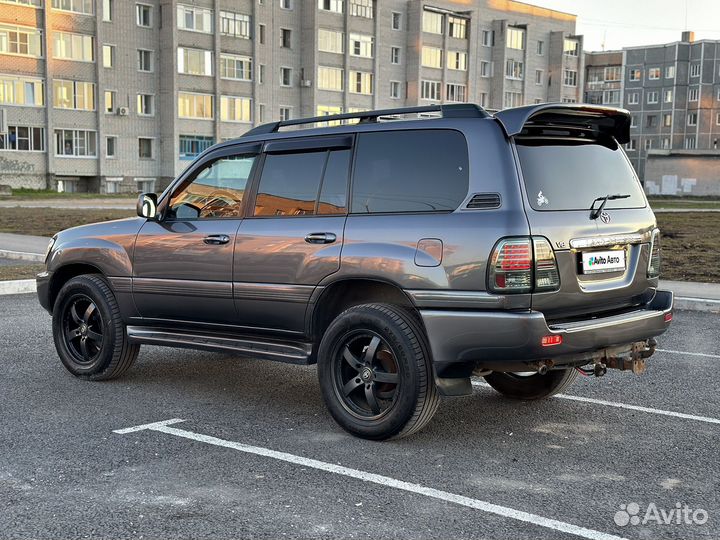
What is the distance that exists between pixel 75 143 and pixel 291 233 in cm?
5771

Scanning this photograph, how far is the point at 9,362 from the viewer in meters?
8.02

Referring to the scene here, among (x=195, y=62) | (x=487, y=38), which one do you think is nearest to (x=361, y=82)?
A: (x=195, y=62)

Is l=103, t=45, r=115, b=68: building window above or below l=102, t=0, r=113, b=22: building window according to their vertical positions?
below

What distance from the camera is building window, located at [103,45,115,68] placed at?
61500mm

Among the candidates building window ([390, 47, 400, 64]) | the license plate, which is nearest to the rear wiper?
the license plate

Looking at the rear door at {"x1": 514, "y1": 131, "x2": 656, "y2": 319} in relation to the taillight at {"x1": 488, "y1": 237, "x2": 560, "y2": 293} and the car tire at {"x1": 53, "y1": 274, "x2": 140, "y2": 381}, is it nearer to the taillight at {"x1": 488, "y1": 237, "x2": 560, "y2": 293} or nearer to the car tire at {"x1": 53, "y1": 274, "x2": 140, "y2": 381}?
the taillight at {"x1": 488, "y1": 237, "x2": 560, "y2": 293}

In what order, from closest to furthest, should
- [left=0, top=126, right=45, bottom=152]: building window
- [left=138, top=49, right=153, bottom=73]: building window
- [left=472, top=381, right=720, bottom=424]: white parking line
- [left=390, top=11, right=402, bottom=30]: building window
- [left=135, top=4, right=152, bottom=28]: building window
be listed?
[left=472, top=381, right=720, bottom=424]: white parking line → [left=0, top=126, right=45, bottom=152]: building window → [left=135, top=4, right=152, bottom=28]: building window → [left=138, top=49, right=153, bottom=73]: building window → [left=390, top=11, right=402, bottom=30]: building window

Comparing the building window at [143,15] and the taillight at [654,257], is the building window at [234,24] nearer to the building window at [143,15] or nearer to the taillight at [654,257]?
the building window at [143,15]

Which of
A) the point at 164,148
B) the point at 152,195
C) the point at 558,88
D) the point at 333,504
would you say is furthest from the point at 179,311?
the point at 558,88

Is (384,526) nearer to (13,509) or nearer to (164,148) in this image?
(13,509)

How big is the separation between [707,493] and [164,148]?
62.7m

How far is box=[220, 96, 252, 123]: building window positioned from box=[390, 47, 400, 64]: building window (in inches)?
644

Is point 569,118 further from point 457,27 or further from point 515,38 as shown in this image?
point 515,38

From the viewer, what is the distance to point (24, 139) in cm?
5788
